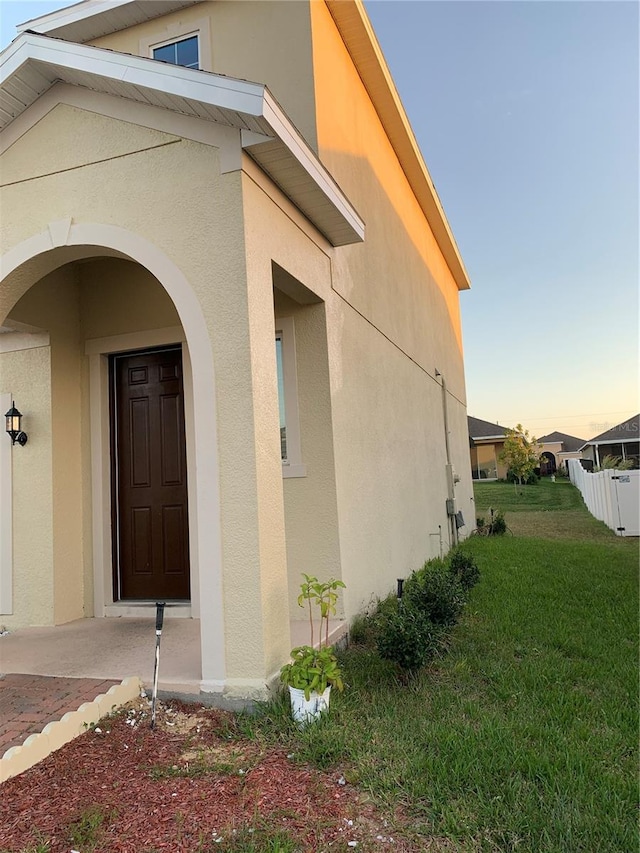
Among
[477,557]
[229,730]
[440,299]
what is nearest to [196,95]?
[229,730]

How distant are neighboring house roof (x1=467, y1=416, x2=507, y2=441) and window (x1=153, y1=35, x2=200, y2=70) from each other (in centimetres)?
3667

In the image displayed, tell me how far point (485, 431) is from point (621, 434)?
10.5 metres

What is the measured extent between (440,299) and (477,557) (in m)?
6.89

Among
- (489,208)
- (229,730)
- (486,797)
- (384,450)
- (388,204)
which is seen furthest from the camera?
(489,208)

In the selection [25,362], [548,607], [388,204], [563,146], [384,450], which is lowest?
[548,607]

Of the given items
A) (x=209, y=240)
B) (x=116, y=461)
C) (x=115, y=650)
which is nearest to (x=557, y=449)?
(x=116, y=461)

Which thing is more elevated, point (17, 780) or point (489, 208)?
point (489, 208)

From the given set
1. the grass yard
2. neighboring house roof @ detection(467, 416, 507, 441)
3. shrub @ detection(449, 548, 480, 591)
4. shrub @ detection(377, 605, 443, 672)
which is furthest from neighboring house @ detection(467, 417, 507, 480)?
shrub @ detection(377, 605, 443, 672)

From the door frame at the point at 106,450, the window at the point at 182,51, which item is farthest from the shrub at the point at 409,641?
the window at the point at 182,51

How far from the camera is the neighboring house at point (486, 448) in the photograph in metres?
40.9

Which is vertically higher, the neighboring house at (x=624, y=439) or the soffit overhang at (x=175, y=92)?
the soffit overhang at (x=175, y=92)

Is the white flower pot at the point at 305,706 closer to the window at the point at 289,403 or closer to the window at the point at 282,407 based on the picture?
the window at the point at 289,403

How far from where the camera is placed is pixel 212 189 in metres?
4.00

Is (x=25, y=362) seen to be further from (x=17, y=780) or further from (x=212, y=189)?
(x=17, y=780)
